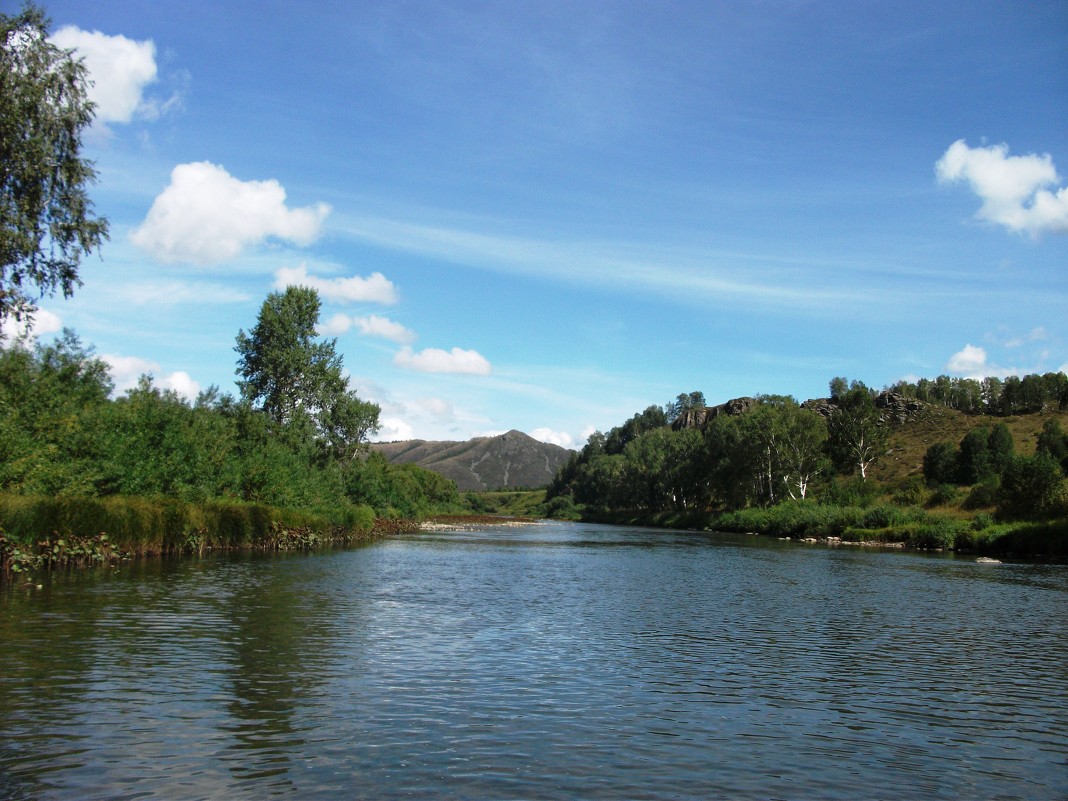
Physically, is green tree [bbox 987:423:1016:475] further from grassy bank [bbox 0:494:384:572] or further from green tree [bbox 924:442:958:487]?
grassy bank [bbox 0:494:384:572]

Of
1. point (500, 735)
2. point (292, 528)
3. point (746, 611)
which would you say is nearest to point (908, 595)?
point (746, 611)

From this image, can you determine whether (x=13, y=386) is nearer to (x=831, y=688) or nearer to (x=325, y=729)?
(x=325, y=729)

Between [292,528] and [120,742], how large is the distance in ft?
142

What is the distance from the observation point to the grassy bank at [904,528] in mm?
56062

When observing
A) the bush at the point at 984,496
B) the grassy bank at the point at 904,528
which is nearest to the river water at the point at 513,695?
the grassy bank at the point at 904,528

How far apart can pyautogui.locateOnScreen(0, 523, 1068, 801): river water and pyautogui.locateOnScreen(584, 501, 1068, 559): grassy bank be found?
32.4 meters

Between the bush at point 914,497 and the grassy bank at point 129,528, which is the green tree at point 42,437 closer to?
the grassy bank at point 129,528

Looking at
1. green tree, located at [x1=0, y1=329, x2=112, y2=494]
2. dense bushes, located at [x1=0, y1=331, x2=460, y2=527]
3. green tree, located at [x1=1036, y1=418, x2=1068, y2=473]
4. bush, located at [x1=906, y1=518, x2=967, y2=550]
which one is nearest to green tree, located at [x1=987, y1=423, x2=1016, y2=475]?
green tree, located at [x1=1036, y1=418, x2=1068, y2=473]

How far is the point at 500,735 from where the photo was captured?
11.6 m

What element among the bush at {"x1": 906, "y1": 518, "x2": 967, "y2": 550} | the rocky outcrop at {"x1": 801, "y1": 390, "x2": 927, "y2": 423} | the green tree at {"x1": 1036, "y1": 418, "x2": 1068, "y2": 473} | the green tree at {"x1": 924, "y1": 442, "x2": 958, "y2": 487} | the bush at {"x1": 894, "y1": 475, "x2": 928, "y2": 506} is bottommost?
the bush at {"x1": 906, "y1": 518, "x2": 967, "y2": 550}

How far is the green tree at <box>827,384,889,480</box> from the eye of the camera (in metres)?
→ 136

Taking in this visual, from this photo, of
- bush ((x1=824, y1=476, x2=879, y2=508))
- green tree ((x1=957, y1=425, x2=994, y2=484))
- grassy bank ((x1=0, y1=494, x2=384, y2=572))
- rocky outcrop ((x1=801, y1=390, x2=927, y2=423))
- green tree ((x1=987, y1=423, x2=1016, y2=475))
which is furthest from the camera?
rocky outcrop ((x1=801, y1=390, x2=927, y2=423))

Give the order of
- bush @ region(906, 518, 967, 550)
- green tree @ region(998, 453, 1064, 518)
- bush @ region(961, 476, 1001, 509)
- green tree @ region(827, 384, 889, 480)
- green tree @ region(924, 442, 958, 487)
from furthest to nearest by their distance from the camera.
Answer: green tree @ region(827, 384, 889, 480) → green tree @ region(924, 442, 958, 487) → bush @ region(961, 476, 1001, 509) → bush @ region(906, 518, 967, 550) → green tree @ region(998, 453, 1064, 518)

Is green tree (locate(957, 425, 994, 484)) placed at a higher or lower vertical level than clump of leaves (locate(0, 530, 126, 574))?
higher
